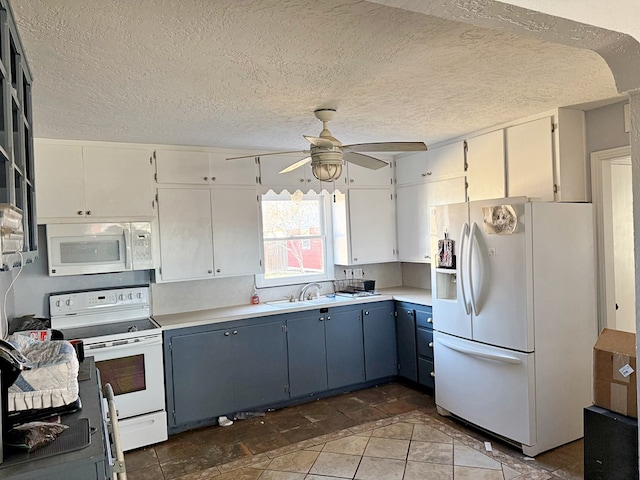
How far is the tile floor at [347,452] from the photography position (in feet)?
9.63

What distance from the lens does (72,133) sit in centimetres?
333

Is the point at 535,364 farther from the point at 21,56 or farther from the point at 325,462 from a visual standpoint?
the point at 21,56

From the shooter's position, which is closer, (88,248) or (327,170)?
(327,170)

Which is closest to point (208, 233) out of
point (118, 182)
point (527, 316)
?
point (118, 182)

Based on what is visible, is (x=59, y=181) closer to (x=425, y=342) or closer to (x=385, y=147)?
(x=385, y=147)

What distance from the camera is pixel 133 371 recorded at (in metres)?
3.42

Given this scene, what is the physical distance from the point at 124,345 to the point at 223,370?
0.81 meters

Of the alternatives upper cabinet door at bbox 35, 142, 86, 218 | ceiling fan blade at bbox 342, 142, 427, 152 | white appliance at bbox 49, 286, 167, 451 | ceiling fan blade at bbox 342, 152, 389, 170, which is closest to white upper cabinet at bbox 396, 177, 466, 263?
ceiling fan blade at bbox 342, 152, 389, 170

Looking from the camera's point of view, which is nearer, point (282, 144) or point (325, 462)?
point (325, 462)

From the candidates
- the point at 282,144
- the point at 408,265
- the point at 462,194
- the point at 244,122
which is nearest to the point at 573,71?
the point at 462,194

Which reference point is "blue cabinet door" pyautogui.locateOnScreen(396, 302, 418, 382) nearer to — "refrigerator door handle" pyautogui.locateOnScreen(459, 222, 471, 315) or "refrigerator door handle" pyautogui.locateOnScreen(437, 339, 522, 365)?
"refrigerator door handle" pyautogui.locateOnScreen(437, 339, 522, 365)

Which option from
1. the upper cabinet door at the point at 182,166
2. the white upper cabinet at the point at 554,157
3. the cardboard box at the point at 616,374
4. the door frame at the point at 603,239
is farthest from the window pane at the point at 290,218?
the cardboard box at the point at 616,374

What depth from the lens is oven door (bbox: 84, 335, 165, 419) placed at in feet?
10.9

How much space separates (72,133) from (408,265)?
3585 millimetres
